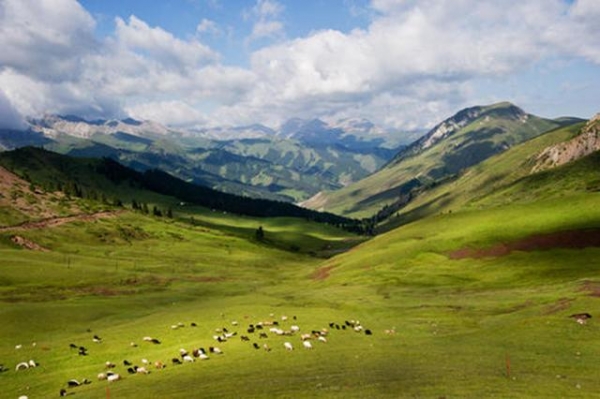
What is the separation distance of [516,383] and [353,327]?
2733 cm

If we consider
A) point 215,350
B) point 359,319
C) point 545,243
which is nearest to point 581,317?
point 359,319

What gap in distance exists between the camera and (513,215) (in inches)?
5522

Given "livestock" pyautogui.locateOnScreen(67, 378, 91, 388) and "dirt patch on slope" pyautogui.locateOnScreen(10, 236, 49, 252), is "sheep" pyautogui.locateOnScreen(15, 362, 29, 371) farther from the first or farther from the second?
"dirt patch on slope" pyautogui.locateOnScreen(10, 236, 49, 252)

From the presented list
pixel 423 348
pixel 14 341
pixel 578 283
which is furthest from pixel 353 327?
pixel 14 341

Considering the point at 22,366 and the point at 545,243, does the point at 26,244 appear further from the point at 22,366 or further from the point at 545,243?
the point at 545,243

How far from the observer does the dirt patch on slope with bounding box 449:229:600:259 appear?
104125 millimetres

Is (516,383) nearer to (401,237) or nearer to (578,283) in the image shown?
(578,283)

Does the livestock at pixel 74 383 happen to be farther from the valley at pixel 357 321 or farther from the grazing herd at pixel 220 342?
the valley at pixel 357 321

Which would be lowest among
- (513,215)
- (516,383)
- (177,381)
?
Result: (177,381)

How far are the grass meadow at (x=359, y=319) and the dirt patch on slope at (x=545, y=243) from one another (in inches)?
111

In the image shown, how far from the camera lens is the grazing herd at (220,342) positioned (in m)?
39.5

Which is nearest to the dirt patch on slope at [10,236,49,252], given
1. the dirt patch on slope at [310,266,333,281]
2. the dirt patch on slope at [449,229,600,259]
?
the dirt patch on slope at [310,266,333,281]

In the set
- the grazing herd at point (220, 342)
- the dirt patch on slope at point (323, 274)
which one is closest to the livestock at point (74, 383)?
the grazing herd at point (220, 342)

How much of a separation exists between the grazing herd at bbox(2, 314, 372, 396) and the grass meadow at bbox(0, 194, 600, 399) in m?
0.57
